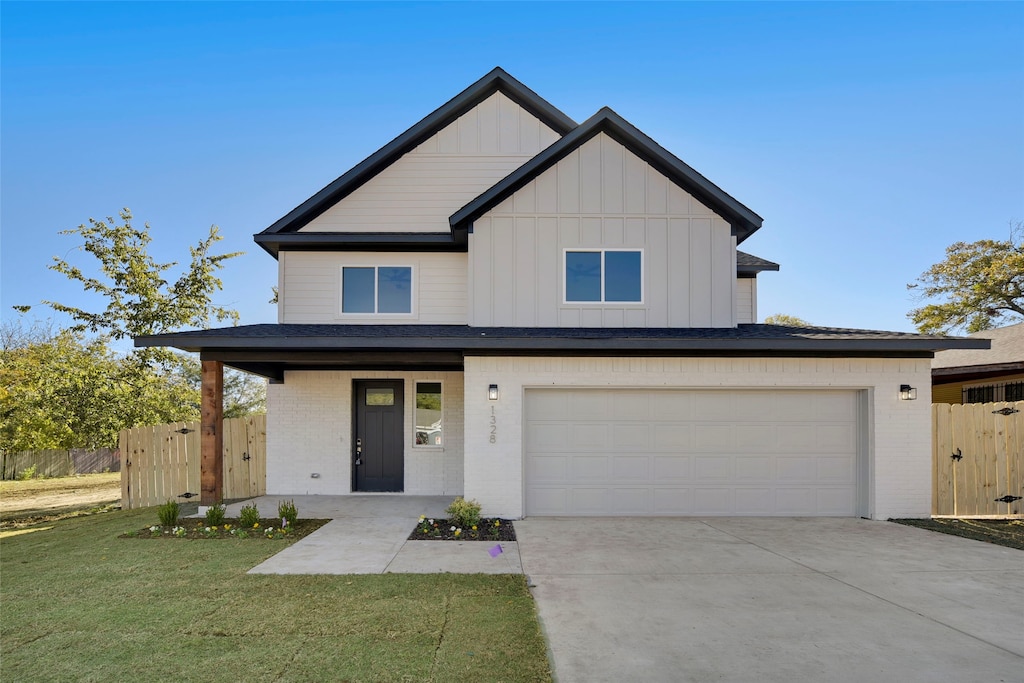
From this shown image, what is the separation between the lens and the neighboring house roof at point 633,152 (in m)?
10.3

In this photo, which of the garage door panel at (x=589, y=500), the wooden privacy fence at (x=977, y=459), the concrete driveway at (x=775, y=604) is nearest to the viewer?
the concrete driveway at (x=775, y=604)

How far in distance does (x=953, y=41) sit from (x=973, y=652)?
15.7m

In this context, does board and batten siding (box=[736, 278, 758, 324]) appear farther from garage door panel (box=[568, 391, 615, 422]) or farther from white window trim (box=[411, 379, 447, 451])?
white window trim (box=[411, 379, 447, 451])

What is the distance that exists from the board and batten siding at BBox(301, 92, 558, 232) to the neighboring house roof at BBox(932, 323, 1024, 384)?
10.9 m

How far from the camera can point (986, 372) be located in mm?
14008

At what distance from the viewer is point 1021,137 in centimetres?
2014

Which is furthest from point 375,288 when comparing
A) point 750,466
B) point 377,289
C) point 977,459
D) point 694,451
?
point 977,459

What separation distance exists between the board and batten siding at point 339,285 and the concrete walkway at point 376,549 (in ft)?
12.9

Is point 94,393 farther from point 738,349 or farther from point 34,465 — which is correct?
point 738,349

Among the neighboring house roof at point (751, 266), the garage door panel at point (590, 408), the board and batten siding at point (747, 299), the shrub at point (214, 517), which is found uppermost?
the neighboring house roof at point (751, 266)

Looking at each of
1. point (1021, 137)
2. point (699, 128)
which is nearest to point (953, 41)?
point (699, 128)

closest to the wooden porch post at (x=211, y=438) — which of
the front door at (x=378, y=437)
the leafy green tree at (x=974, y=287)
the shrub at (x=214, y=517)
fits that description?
the shrub at (x=214, y=517)

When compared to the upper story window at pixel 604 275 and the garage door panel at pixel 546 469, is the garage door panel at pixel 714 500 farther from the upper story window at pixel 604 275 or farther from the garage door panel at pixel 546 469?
the upper story window at pixel 604 275

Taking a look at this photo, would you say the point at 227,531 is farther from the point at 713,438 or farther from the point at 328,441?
the point at 713,438
